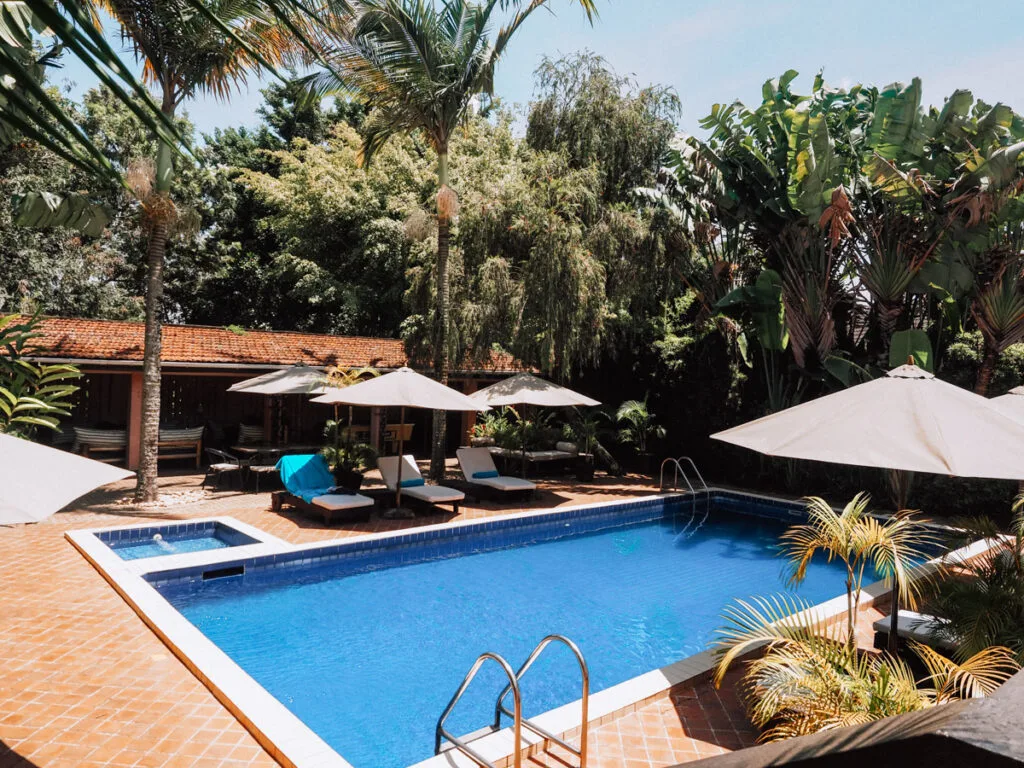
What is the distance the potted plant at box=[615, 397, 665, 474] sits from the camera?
60.2ft

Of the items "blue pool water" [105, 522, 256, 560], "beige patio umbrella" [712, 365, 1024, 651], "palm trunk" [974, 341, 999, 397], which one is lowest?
"blue pool water" [105, 522, 256, 560]

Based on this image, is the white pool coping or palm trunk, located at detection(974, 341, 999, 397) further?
palm trunk, located at detection(974, 341, 999, 397)

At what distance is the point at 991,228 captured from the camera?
13977 mm

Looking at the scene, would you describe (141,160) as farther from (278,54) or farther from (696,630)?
(696,630)

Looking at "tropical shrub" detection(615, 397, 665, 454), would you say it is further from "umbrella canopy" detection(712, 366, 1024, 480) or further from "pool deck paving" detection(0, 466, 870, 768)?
"umbrella canopy" detection(712, 366, 1024, 480)

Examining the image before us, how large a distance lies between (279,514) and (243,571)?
308 cm

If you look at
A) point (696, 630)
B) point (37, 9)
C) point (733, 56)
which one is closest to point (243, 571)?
point (696, 630)

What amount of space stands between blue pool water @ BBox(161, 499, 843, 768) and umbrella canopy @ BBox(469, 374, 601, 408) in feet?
11.4

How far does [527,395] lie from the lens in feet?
49.8

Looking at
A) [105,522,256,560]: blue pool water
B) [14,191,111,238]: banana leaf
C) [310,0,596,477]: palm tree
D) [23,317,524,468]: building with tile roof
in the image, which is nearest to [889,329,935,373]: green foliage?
[310,0,596,477]: palm tree

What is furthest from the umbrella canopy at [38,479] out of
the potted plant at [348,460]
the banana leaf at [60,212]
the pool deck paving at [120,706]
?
the banana leaf at [60,212]

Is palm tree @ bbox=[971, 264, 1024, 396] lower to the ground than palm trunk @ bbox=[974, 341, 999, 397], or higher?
higher

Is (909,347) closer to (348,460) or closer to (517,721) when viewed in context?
(348,460)

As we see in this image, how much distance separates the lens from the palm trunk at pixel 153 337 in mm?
12297
